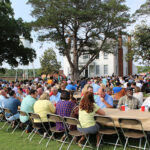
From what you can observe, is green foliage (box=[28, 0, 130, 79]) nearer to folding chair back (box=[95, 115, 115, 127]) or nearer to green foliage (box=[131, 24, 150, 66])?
green foliage (box=[131, 24, 150, 66])

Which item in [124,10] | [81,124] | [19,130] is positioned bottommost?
[19,130]

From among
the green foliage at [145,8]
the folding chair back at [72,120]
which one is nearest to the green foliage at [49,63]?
the green foliage at [145,8]

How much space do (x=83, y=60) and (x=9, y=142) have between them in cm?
3986

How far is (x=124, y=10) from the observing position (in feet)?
83.7

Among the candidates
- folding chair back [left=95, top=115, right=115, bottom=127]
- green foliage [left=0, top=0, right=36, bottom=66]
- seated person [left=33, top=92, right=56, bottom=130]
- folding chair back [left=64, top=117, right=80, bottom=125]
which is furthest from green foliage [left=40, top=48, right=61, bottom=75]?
folding chair back [left=95, top=115, right=115, bottom=127]

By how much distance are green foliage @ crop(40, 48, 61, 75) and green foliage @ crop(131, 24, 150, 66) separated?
2945 centimetres

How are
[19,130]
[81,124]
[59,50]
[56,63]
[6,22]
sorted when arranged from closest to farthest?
[81,124]
[19,130]
[6,22]
[59,50]
[56,63]

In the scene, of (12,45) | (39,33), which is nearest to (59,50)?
(39,33)

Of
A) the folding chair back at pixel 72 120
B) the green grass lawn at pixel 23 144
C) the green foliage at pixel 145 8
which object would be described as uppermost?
the green foliage at pixel 145 8

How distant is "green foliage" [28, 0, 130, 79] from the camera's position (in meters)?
24.2

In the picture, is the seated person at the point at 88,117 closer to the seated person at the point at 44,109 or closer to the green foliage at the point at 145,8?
the seated person at the point at 44,109

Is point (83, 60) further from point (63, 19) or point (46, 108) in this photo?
point (46, 108)

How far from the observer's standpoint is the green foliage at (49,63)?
45.2 m

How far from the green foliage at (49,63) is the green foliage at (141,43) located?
96.6 feet
